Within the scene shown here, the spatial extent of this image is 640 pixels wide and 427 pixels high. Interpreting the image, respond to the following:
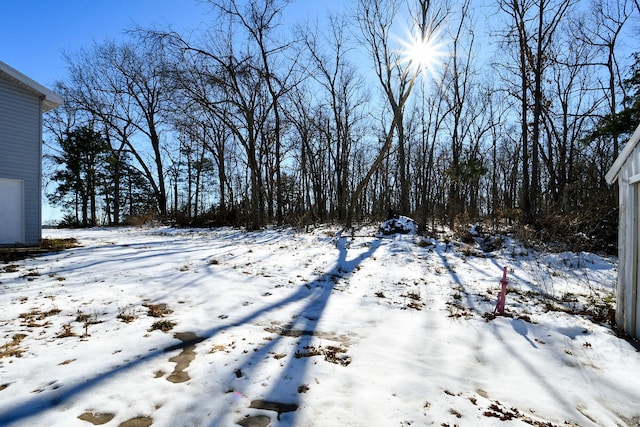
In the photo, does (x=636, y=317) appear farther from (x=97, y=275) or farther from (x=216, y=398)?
(x=97, y=275)

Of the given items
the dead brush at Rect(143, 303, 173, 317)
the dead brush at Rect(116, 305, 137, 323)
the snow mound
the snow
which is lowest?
the snow

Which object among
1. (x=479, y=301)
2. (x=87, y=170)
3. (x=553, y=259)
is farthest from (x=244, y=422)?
(x=87, y=170)

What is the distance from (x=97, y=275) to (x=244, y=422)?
529cm

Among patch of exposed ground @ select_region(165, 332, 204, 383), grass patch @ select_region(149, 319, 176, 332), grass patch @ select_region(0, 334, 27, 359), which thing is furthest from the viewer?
grass patch @ select_region(149, 319, 176, 332)

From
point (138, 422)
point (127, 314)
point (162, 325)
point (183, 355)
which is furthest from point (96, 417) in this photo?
point (127, 314)

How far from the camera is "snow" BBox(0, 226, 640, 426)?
243 centimetres

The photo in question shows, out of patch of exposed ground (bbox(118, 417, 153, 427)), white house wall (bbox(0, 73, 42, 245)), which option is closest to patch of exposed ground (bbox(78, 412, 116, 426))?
patch of exposed ground (bbox(118, 417, 153, 427))

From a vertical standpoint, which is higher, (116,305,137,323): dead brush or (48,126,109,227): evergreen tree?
(48,126,109,227): evergreen tree

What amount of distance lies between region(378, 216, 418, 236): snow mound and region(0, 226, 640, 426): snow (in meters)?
5.60

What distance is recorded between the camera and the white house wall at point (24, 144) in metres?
9.45

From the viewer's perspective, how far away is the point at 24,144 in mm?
Answer: 9797

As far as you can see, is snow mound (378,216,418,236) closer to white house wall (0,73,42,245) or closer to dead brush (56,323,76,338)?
dead brush (56,323,76,338)

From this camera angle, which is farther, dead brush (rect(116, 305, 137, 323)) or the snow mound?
the snow mound

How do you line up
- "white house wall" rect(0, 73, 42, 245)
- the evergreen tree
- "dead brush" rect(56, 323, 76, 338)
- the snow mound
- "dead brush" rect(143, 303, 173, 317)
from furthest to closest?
1. the evergreen tree
2. the snow mound
3. "white house wall" rect(0, 73, 42, 245)
4. "dead brush" rect(143, 303, 173, 317)
5. "dead brush" rect(56, 323, 76, 338)
